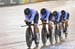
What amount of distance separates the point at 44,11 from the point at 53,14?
0.47ft

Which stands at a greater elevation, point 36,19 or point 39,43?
point 36,19

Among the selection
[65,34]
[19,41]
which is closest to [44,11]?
[65,34]

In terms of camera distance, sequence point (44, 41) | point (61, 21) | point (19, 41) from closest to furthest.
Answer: point (44, 41), point (61, 21), point (19, 41)

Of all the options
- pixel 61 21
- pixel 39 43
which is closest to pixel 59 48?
pixel 39 43

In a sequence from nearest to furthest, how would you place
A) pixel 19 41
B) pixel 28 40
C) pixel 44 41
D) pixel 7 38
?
pixel 28 40 → pixel 44 41 → pixel 19 41 → pixel 7 38

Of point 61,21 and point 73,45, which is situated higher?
point 61,21

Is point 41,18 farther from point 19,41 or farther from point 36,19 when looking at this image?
point 19,41

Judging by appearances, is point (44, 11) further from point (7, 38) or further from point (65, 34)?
point (7, 38)

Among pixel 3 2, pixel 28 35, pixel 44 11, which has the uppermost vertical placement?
pixel 44 11

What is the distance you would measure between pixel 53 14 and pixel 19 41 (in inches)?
32.0

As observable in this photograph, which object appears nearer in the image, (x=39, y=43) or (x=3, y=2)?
(x=39, y=43)

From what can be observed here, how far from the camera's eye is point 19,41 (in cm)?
387

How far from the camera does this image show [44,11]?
123 inches

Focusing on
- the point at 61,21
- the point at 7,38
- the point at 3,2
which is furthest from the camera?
the point at 3,2
